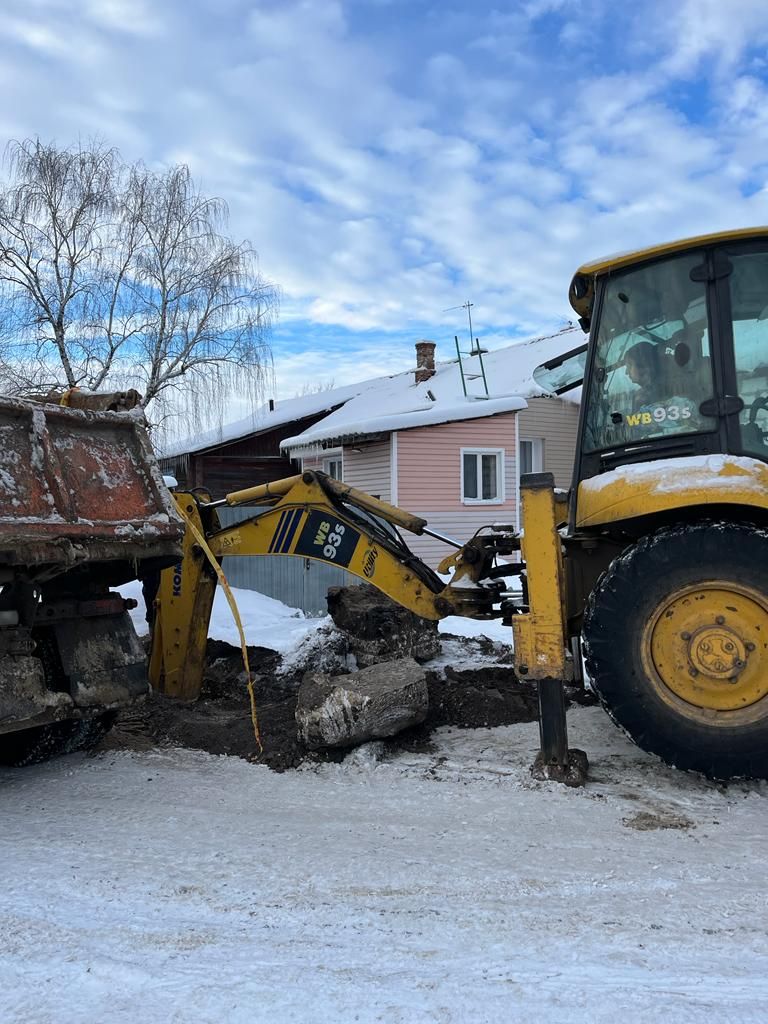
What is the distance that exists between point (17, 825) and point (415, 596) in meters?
2.74

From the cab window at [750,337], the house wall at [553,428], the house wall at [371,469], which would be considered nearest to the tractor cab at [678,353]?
the cab window at [750,337]

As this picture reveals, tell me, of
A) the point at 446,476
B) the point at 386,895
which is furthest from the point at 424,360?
the point at 386,895

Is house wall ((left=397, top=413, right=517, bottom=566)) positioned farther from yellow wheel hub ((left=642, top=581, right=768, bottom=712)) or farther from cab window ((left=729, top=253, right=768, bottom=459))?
cab window ((left=729, top=253, right=768, bottom=459))

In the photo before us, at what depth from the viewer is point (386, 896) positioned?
3.29m

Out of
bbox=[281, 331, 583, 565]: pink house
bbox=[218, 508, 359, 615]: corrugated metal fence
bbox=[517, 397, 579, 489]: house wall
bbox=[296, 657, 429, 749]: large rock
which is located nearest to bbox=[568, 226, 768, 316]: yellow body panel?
bbox=[296, 657, 429, 749]: large rock

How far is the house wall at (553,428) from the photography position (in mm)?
18016

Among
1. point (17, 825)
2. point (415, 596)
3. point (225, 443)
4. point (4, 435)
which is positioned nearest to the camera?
point (17, 825)

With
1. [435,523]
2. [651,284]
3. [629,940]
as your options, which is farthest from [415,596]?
[435,523]

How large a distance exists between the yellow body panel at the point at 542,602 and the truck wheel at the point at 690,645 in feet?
0.60

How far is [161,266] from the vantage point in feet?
63.1

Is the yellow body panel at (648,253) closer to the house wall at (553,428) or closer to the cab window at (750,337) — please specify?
the cab window at (750,337)

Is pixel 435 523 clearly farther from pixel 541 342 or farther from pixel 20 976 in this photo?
pixel 20 976

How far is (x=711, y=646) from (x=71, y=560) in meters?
3.35

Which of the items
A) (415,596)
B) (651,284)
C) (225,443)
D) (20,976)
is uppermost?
(225,443)
